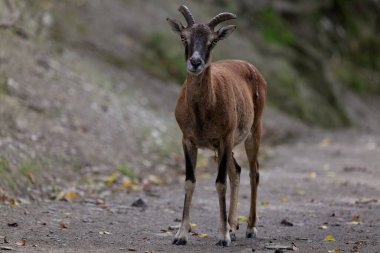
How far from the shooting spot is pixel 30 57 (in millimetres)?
17062

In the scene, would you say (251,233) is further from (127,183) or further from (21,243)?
(127,183)

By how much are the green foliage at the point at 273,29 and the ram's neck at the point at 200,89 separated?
2033 centimetres

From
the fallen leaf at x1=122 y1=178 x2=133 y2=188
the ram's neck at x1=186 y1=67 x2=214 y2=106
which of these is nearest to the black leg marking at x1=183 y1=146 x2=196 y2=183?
the ram's neck at x1=186 y1=67 x2=214 y2=106

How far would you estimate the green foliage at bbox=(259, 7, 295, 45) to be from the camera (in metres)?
29.6

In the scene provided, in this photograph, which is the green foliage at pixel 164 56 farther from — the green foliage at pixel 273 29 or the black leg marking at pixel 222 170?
the black leg marking at pixel 222 170

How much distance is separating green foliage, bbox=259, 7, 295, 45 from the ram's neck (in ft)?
66.7

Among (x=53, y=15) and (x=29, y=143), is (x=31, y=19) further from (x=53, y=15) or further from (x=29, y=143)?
(x=29, y=143)

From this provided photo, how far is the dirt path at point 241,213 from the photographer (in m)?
8.56

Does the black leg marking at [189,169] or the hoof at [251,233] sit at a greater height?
the black leg marking at [189,169]

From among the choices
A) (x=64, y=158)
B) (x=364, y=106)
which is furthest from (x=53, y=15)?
(x=364, y=106)

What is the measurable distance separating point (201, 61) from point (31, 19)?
10.9 meters

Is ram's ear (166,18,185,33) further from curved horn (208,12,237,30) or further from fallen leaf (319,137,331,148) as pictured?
fallen leaf (319,137,331,148)

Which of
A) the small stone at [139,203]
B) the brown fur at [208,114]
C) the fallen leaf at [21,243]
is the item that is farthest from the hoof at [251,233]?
the fallen leaf at [21,243]

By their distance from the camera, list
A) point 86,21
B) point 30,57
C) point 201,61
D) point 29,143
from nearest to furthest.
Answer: point 201,61, point 29,143, point 30,57, point 86,21
